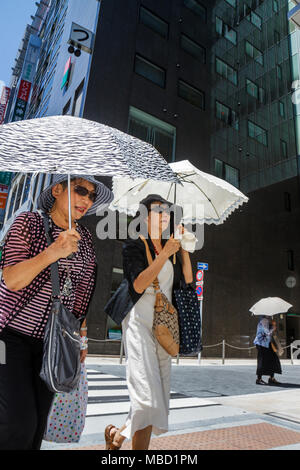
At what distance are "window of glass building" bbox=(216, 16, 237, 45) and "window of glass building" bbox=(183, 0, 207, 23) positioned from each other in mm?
1244

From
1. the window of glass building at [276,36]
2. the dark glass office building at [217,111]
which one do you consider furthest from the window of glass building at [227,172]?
the window of glass building at [276,36]

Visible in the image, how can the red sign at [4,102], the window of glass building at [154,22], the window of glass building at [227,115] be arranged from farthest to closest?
the red sign at [4,102]
the window of glass building at [227,115]
the window of glass building at [154,22]

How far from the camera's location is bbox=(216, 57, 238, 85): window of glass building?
22.6 metres

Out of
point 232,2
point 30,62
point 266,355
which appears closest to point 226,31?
point 232,2

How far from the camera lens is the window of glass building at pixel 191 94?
66.1 ft

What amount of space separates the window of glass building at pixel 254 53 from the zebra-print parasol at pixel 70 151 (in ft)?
88.5

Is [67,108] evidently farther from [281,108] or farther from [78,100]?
[281,108]

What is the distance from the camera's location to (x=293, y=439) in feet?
11.8

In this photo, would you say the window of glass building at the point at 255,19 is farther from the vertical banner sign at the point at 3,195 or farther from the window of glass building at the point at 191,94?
the vertical banner sign at the point at 3,195

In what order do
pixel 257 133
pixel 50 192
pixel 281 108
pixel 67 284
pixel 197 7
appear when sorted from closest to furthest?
pixel 67 284
pixel 50 192
pixel 197 7
pixel 257 133
pixel 281 108

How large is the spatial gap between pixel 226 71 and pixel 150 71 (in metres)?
7.16

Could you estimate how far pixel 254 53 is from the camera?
25.0 metres

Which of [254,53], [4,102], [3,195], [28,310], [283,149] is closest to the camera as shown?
[28,310]

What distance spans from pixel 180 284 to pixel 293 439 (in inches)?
95.7
